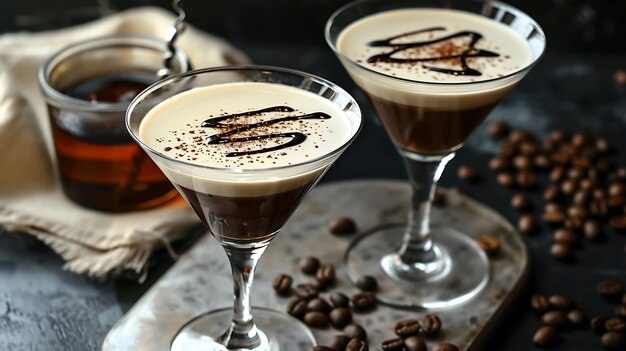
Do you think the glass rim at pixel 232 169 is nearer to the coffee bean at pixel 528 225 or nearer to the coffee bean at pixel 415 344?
the coffee bean at pixel 415 344

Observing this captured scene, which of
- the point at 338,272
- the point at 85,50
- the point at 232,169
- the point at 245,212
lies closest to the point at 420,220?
the point at 338,272

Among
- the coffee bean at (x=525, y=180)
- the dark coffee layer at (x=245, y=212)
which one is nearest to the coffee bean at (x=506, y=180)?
the coffee bean at (x=525, y=180)

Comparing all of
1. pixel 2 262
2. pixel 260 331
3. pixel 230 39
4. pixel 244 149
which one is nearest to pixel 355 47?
pixel 244 149

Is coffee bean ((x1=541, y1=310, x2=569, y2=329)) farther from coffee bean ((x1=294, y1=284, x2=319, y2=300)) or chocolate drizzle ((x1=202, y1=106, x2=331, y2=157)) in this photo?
chocolate drizzle ((x1=202, y1=106, x2=331, y2=157))

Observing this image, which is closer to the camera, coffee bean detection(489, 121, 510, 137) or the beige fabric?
the beige fabric

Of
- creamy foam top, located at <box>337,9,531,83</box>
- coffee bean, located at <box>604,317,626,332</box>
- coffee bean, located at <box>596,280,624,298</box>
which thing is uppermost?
creamy foam top, located at <box>337,9,531,83</box>

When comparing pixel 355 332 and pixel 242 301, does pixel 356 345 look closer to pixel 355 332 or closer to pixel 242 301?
pixel 355 332

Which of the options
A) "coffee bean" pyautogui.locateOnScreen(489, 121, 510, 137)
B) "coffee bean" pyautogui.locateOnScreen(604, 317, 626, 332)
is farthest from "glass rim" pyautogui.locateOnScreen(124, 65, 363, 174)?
"coffee bean" pyautogui.locateOnScreen(489, 121, 510, 137)
